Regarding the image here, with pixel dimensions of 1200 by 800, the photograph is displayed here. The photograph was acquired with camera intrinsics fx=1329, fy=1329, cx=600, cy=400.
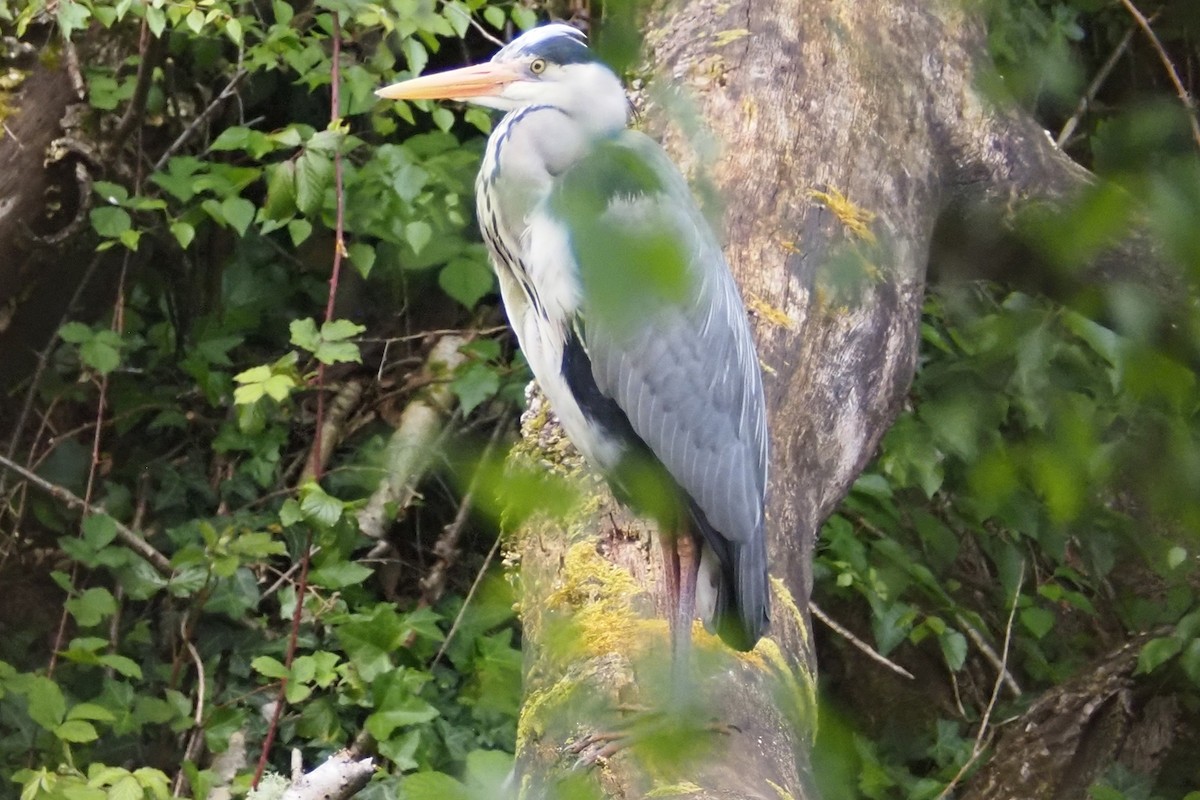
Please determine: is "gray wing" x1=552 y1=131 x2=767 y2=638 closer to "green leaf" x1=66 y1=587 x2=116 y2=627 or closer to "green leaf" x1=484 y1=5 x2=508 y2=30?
"green leaf" x1=484 y1=5 x2=508 y2=30

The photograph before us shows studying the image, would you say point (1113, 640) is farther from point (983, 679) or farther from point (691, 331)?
point (691, 331)

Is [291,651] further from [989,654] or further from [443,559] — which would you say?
[989,654]

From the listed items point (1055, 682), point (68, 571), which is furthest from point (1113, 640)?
point (68, 571)

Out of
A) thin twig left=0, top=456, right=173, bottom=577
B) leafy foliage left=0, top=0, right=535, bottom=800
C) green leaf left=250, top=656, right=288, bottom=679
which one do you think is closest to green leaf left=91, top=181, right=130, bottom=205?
leafy foliage left=0, top=0, right=535, bottom=800

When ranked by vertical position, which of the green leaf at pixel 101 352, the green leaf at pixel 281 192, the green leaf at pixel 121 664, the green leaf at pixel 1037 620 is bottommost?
the green leaf at pixel 1037 620

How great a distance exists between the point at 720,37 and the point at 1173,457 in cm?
161

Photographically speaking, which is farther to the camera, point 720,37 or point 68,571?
point 68,571

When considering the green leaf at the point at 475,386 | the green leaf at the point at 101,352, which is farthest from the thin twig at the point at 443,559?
the green leaf at the point at 101,352

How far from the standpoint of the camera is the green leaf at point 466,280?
8.00 feet

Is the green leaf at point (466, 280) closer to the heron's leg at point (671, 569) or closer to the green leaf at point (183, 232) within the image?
the green leaf at point (183, 232)

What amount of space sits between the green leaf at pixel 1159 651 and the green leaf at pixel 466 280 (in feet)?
4.21

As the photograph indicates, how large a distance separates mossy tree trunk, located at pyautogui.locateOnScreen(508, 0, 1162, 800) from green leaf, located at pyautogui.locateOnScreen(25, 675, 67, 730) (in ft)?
3.24

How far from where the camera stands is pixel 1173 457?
22.7 inches

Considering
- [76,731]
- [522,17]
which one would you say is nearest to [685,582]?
[76,731]
